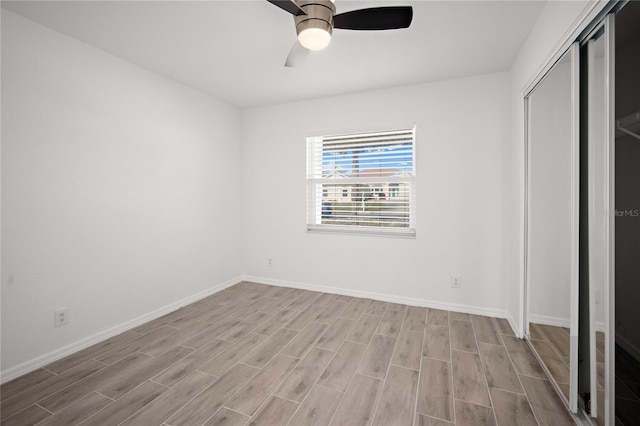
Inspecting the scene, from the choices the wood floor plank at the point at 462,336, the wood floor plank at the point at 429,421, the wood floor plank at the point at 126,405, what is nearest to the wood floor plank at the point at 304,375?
the wood floor plank at the point at 429,421

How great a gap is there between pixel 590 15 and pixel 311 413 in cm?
257

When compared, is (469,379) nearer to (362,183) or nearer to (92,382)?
(362,183)

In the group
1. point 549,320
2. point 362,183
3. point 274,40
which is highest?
point 274,40

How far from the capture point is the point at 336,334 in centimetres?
265

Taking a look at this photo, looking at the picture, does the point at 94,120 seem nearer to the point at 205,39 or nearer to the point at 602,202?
the point at 205,39

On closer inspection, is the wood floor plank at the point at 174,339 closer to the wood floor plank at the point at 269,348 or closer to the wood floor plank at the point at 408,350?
the wood floor plank at the point at 269,348

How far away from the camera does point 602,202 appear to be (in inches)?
53.3

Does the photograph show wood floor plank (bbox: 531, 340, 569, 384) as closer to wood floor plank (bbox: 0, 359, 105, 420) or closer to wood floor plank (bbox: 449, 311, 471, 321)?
wood floor plank (bbox: 449, 311, 471, 321)

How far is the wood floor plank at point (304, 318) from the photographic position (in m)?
2.81

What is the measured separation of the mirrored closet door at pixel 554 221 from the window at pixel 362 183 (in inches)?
49.8

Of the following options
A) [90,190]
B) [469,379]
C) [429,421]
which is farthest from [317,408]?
[90,190]

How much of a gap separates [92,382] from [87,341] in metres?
0.65

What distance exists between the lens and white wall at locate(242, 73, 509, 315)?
3.02 meters

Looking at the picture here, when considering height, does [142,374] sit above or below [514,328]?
below
